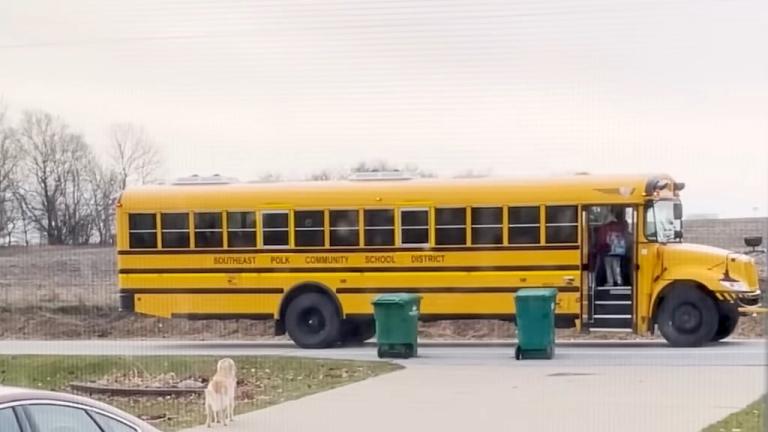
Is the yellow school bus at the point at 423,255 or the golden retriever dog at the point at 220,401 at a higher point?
the yellow school bus at the point at 423,255

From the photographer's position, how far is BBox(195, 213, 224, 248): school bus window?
18.2 m

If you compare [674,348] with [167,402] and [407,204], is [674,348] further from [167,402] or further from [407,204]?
[167,402]

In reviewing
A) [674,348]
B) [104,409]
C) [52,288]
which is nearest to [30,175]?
[52,288]

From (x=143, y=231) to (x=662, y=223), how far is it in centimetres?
715

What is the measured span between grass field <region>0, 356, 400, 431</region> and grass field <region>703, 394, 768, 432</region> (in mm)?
4351

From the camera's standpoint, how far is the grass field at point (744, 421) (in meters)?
9.73

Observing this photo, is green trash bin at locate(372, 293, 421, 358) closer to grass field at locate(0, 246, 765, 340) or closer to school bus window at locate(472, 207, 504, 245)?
school bus window at locate(472, 207, 504, 245)

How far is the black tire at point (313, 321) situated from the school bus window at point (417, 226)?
149cm

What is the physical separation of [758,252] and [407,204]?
4.60 metres

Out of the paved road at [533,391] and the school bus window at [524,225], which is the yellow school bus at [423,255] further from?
the paved road at [533,391]

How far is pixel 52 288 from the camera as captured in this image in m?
18.2

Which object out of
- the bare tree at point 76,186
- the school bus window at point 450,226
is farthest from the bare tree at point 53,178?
the school bus window at point 450,226

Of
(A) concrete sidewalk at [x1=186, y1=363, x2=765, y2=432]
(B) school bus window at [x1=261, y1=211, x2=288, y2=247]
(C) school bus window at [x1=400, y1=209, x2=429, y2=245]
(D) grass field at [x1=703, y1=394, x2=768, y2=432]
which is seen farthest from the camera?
(B) school bus window at [x1=261, y1=211, x2=288, y2=247]

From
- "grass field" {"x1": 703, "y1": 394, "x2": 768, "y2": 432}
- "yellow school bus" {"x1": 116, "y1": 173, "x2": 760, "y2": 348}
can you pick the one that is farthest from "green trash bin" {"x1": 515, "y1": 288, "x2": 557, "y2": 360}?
"grass field" {"x1": 703, "y1": 394, "x2": 768, "y2": 432}
